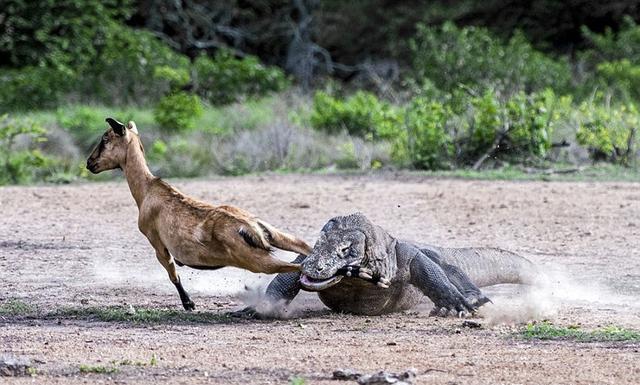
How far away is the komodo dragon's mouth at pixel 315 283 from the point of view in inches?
310

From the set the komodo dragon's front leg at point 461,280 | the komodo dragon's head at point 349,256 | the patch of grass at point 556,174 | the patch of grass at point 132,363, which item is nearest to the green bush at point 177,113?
the patch of grass at point 556,174

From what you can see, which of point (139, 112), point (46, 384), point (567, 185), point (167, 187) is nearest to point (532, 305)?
point (167, 187)

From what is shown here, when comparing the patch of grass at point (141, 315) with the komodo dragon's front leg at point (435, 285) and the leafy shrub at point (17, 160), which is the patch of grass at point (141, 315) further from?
the leafy shrub at point (17, 160)

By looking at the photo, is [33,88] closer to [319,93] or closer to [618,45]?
[319,93]

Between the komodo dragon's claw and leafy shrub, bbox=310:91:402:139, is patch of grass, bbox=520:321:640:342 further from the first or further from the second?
leafy shrub, bbox=310:91:402:139

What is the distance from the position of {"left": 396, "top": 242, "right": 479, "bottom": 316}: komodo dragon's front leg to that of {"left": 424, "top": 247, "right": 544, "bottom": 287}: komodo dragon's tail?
0.42 meters

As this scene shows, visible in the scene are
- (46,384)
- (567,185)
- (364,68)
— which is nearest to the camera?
(46,384)

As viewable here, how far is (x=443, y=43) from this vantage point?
27.4 m

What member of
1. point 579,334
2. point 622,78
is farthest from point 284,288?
point 622,78

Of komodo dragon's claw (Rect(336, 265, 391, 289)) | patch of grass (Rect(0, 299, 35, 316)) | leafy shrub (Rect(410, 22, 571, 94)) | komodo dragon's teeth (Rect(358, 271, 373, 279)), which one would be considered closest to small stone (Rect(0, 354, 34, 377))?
patch of grass (Rect(0, 299, 35, 316))

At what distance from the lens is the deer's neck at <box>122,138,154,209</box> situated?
8.77 meters

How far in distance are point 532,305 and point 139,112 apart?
55.1ft

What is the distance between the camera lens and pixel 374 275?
27.2 feet

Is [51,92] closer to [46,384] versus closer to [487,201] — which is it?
[487,201]
